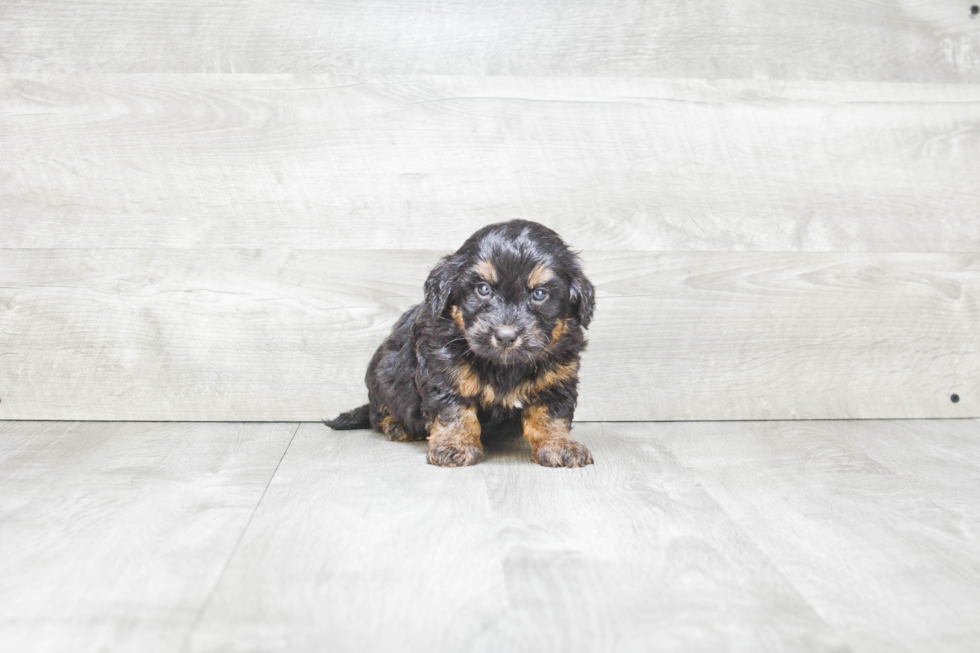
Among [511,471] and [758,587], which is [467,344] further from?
[758,587]

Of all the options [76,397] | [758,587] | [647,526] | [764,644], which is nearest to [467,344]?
[647,526]

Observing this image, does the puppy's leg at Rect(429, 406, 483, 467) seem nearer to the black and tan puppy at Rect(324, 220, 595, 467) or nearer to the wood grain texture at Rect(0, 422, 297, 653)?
the black and tan puppy at Rect(324, 220, 595, 467)

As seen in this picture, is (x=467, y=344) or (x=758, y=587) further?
(x=467, y=344)

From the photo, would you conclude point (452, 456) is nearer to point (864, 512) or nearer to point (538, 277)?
point (538, 277)

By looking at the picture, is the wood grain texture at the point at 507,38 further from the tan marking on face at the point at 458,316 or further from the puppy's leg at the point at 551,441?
the puppy's leg at the point at 551,441

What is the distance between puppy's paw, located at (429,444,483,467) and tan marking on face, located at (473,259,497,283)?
A: 56 centimetres

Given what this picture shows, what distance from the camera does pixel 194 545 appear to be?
2.00m

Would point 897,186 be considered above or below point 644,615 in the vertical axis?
above

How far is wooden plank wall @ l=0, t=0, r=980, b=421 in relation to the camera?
11.3 ft

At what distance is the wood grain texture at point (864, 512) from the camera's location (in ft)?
5.57

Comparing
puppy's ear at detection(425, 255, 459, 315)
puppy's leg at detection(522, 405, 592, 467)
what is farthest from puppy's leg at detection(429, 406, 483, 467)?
puppy's ear at detection(425, 255, 459, 315)

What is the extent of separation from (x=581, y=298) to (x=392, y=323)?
1.05 meters

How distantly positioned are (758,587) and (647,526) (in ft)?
1.32

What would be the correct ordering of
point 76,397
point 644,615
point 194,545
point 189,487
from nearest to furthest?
point 644,615
point 194,545
point 189,487
point 76,397
